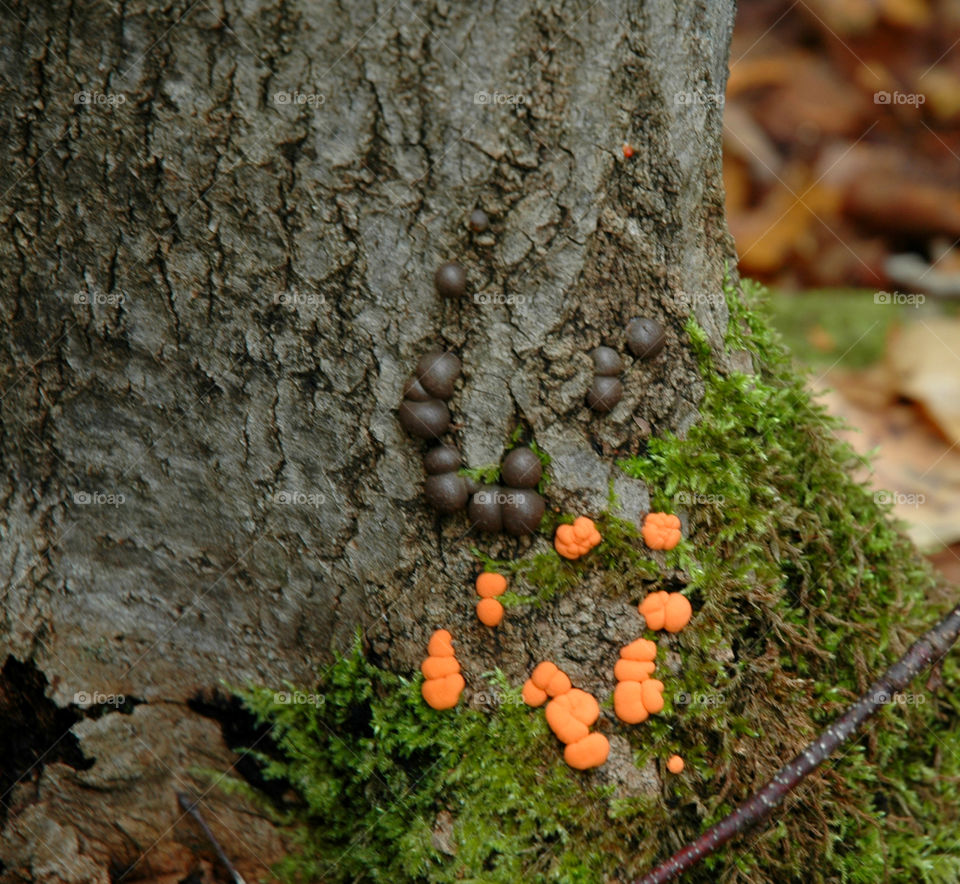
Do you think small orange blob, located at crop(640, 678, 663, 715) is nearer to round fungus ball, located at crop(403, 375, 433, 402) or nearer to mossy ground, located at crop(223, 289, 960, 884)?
mossy ground, located at crop(223, 289, 960, 884)

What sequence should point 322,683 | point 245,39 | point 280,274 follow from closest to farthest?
1. point 245,39
2. point 280,274
3. point 322,683

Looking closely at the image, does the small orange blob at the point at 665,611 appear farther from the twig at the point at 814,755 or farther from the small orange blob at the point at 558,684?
the twig at the point at 814,755

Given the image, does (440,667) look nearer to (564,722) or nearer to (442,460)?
(564,722)

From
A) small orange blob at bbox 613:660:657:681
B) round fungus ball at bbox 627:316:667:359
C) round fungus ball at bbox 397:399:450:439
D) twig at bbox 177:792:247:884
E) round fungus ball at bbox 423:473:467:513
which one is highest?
round fungus ball at bbox 627:316:667:359

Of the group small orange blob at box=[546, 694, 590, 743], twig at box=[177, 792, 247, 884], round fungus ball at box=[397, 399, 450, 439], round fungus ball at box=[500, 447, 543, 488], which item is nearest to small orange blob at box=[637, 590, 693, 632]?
small orange blob at box=[546, 694, 590, 743]

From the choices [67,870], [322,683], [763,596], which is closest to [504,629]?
[322,683]

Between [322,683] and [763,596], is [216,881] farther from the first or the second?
[763,596]

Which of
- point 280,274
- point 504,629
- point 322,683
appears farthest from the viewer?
point 322,683
